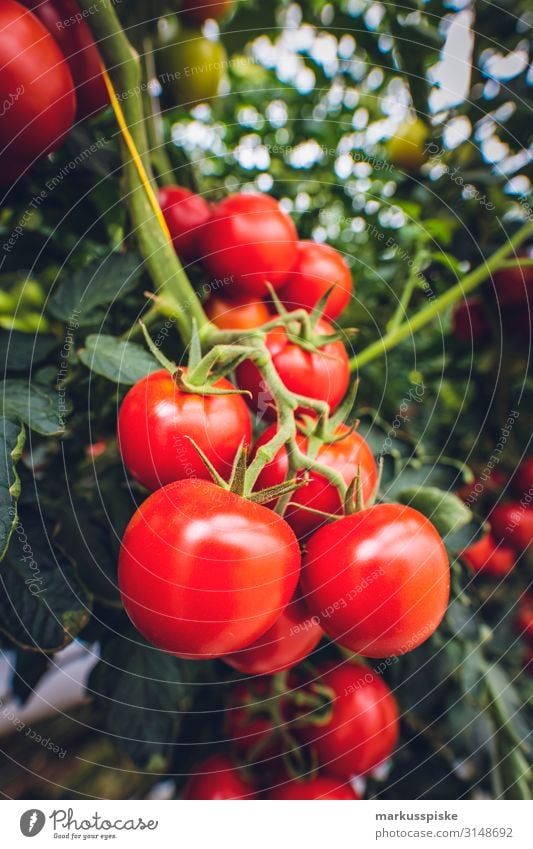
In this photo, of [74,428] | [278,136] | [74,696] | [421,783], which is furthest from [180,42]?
[74,696]

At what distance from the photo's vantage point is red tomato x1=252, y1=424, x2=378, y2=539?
296 millimetres

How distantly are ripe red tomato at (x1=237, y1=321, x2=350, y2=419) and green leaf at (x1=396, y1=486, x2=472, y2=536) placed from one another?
0.25 ft

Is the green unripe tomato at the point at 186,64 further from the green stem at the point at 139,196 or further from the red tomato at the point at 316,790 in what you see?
the red tomato at the point at 316,790

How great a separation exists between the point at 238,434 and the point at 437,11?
1.58ft

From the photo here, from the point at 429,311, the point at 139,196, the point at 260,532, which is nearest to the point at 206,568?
the point at 260,532

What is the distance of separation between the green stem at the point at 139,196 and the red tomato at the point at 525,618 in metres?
0.53

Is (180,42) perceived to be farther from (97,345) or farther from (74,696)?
(74,696)

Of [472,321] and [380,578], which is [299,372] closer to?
[380,578]

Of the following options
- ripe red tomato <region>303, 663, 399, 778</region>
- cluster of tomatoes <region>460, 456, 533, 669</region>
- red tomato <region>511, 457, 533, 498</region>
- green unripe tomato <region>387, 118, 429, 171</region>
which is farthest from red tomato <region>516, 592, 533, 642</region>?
green unripe tomato <region>387, 118, 429, 171</region>

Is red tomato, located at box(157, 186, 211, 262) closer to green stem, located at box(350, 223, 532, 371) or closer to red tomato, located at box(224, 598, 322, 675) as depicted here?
green stem, located at box(350, 223, 532, 371)

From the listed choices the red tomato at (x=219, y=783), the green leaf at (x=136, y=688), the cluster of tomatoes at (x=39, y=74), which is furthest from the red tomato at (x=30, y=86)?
the red tomato at (x=219, y=783)

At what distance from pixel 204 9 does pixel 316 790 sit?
0.63 metres

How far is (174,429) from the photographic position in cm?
27

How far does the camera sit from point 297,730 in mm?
462
